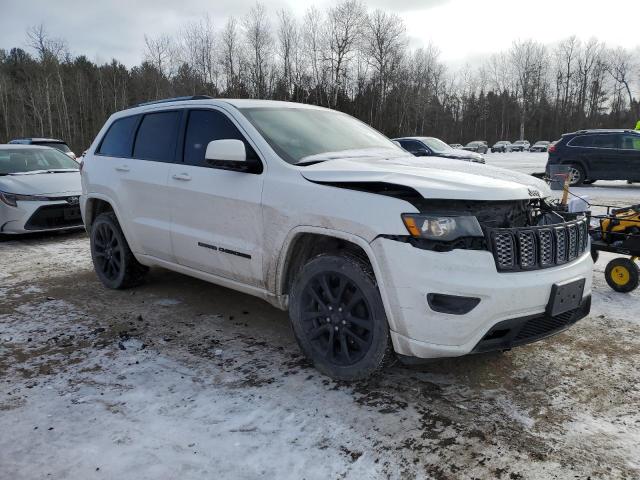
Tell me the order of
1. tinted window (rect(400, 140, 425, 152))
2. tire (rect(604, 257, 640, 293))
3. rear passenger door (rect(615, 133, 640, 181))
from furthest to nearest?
tinted window (rect(400, 140, 425, 152))
rear passenger door (rect(615, 133, 640, 181))
tire (rect(604, 257, 640, 293))

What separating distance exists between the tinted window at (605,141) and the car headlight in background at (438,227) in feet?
47.7

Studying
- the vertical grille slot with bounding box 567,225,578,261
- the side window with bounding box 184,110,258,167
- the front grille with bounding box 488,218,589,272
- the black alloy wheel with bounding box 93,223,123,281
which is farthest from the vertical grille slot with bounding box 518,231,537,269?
the black alloy wheel with bounding box 93,223,123,281

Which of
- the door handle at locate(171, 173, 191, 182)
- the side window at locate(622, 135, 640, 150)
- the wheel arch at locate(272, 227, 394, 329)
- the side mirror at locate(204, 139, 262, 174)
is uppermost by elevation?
the side window at locate(622, 135, 640, 150)

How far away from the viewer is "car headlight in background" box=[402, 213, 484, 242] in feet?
8.66

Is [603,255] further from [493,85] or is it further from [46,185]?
[493,85]

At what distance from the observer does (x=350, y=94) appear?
177ft

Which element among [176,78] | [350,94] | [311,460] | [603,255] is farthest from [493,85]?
[311,460]

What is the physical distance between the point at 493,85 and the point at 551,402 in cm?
8932

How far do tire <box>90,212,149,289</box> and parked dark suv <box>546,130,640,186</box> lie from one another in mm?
13037

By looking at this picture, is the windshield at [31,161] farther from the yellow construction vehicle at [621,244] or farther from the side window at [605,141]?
the side window at [605,141]

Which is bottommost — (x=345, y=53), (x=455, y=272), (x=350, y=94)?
(x=455, y=272)

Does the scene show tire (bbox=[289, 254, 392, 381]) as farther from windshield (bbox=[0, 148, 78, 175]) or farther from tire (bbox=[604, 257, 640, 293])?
windshield (bbox=[0, 148, 78, 175])

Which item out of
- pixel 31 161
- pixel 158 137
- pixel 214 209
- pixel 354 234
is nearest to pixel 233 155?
pixel 214 209

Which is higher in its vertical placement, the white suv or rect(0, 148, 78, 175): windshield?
rect(0, 148, 78, 175): windshield
